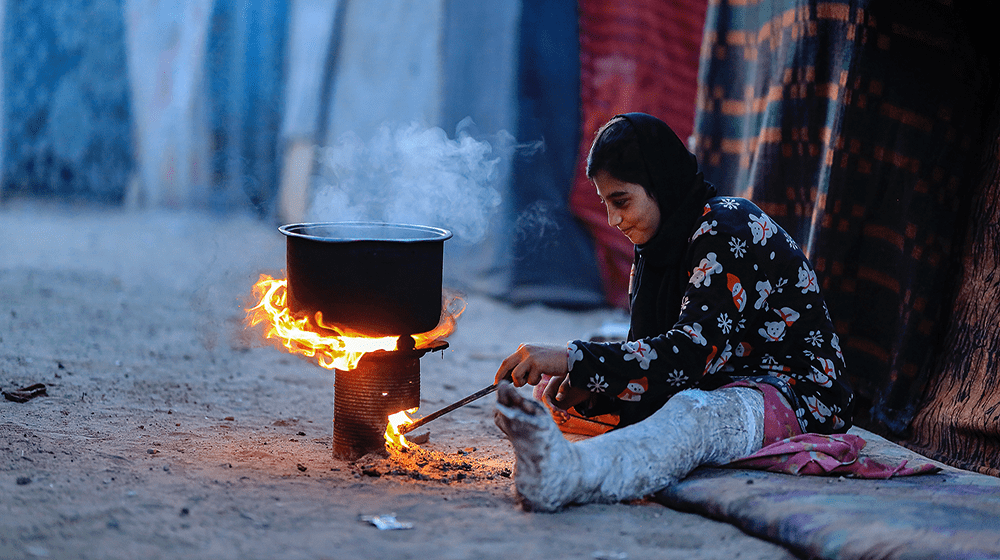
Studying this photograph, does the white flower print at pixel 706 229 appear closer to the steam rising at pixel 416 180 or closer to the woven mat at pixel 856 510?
the woven mat at pixel 856 510

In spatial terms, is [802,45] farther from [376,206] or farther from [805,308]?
[376,206]

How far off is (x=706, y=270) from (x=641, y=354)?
349 millimetres

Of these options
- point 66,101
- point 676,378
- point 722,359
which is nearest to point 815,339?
point 722,359

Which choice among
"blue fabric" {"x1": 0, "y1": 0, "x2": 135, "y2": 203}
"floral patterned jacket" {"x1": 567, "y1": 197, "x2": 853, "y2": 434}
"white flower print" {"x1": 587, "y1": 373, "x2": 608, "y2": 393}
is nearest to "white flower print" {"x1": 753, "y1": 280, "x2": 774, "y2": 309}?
"floral patterned jacket" {"x1": 567, "y1": 197, "x2": 853, "y2": 434}

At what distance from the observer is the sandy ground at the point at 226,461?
6.80 ft

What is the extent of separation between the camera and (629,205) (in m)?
2.68

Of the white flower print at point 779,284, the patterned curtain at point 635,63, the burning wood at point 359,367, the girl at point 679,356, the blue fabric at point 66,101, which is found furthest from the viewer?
the blue fabric at point 66,101

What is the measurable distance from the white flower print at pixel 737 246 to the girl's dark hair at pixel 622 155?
32 cm

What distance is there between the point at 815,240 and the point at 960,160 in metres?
0.68

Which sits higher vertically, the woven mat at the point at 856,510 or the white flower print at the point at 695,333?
the white flower print at the point at 695,333

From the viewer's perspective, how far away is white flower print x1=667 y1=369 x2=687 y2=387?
8.25 feet

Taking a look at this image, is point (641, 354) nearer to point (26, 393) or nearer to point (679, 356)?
point (679, 356)

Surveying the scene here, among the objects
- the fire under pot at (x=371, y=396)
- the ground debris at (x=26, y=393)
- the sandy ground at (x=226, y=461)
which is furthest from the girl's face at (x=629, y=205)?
the ground debris at (x=26, y=393)

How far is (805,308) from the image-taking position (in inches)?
108
